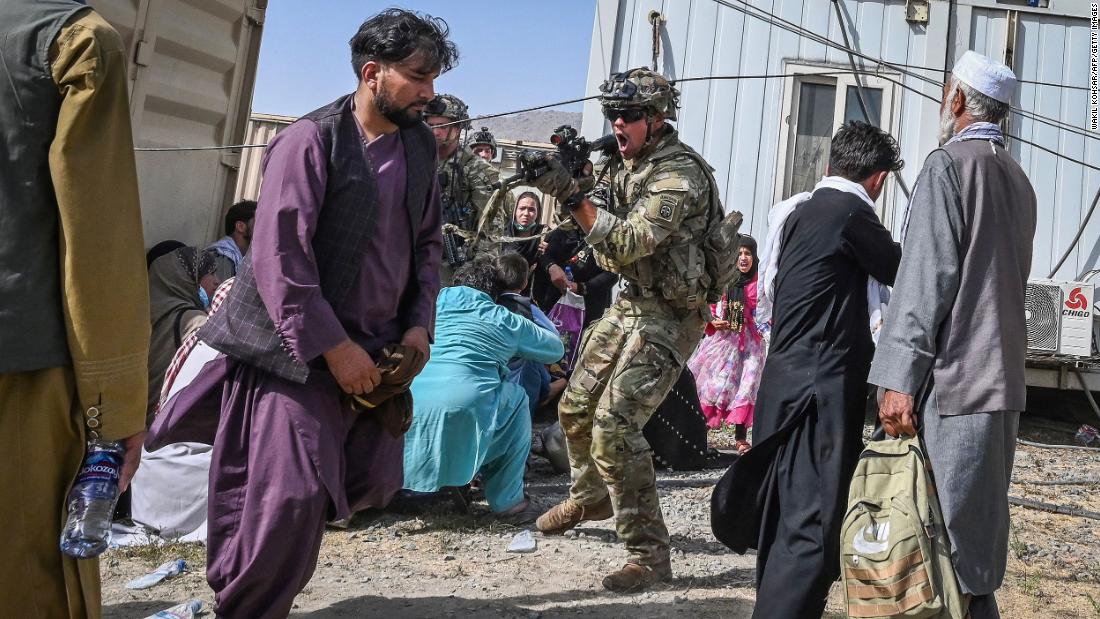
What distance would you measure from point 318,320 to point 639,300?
185 centimetres

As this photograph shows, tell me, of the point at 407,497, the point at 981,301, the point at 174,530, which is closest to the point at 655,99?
the point at 981,301

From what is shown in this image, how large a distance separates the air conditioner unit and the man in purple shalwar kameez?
7027 millimetres

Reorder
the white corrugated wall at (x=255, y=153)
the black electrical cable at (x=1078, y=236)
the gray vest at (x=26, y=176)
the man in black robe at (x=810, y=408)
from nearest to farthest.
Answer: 1. the gray vest at (x=26, y=176)
2. the man in black robe at (x=810, y=408)
3. the black electrical cable at (x=1078, y=236)
4. the white corrugated wall at (x=255, y=153)

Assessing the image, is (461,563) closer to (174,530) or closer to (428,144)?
(174,530)

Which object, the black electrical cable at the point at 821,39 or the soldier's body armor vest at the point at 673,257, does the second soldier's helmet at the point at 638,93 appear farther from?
the black electrical cable at the point at 821,39

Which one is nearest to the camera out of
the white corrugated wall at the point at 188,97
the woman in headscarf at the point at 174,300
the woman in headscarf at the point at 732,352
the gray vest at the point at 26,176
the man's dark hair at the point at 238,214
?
the gray vest at the point at 26,176

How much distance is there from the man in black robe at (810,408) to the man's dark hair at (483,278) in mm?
2228

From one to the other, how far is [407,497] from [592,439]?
160 centimetres

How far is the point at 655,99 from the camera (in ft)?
13.4

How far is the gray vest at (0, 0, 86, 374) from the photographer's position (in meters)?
1.89

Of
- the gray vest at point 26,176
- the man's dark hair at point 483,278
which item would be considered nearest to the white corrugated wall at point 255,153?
the man's dark hair at point 483,278

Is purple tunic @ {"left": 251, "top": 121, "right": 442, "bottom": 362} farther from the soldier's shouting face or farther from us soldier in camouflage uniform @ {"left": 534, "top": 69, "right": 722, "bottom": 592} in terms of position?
the soldier's shouting face

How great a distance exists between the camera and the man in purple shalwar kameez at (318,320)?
2572 mm

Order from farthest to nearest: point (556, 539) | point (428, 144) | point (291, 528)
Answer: point (556, 539)
point (428, 144)
point (291, 528)
